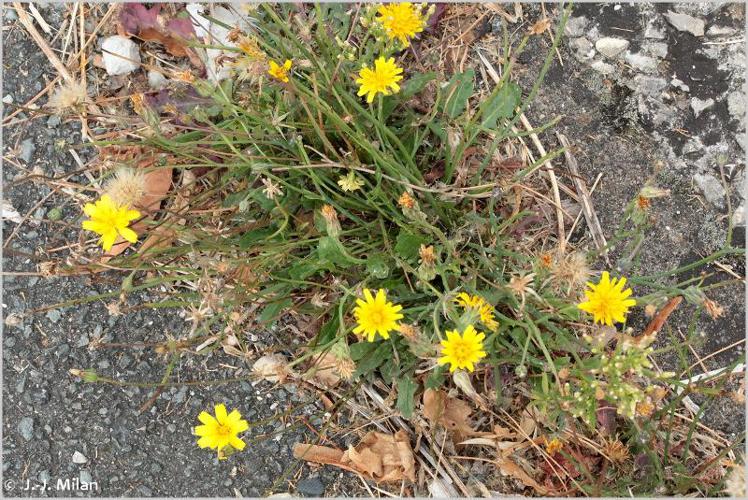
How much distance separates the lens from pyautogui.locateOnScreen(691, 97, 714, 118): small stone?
2.80 m

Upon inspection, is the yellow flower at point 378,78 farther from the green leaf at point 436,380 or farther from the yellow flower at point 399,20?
the green leaf at point 436,380

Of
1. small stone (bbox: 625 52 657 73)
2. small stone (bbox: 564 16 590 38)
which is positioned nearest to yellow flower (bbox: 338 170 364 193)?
small stone (bbox: 564 16 590 38)

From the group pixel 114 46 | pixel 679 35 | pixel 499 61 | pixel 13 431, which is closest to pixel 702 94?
pixel 679 35

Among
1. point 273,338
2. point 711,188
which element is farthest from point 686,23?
point 273,338

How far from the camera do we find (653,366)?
8.76 ft

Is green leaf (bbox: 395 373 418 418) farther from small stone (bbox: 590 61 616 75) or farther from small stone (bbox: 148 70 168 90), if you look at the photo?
small stone (bbox: 148 70 168 90)

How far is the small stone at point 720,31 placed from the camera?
284 centimetres

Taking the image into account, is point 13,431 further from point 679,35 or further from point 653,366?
point 679,35

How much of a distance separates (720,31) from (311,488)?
2.61m

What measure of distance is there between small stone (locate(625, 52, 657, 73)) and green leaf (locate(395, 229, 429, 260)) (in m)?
1.28

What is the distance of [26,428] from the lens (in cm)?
279

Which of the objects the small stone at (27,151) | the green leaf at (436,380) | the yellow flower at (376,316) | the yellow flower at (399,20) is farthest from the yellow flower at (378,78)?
the small stone at (27,151)

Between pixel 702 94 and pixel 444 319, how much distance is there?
4.92ft

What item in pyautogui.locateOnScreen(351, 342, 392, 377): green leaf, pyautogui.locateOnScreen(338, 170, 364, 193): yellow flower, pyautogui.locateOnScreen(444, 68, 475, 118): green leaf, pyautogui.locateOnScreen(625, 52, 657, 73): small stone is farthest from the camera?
pyautogui.locateOnScreen(625, 52, 657, 73): small stone
